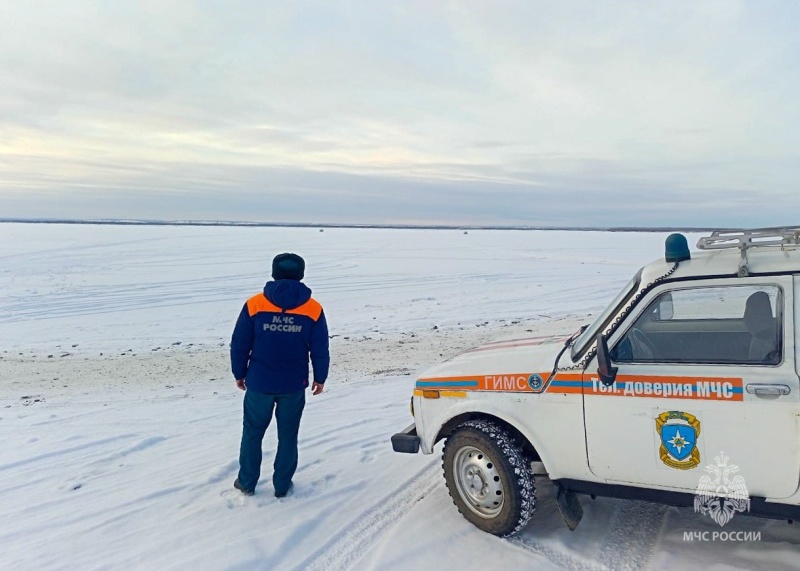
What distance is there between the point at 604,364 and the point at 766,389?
81cm

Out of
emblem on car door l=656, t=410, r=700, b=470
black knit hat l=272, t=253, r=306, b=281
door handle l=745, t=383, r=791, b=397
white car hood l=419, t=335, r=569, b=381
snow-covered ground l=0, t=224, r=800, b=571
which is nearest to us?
door handle l=745, t=383, r=791, b=397

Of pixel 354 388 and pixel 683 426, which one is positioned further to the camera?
pixel 354 388

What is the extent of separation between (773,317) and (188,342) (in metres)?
10.0

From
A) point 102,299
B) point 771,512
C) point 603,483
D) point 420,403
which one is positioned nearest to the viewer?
point 771,512

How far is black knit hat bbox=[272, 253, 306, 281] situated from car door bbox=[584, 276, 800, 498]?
2.25 metres

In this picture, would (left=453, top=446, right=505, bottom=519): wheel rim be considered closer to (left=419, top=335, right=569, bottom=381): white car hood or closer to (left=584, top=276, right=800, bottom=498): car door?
(left=419, top=335, right=569, bottom=381): white car hood

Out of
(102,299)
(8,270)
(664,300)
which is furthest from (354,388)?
(8,270)

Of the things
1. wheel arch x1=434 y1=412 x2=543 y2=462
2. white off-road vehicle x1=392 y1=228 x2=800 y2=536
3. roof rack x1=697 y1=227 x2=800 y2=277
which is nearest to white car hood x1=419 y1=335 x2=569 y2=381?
white off-road vehicle x1=392 y1=228 x2=800 y2=536

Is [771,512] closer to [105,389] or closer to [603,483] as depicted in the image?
[603,483]

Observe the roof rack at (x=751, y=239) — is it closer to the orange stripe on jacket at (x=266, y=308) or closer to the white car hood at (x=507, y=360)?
the white car hood at (x=507, y=360)

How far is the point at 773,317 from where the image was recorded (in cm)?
346

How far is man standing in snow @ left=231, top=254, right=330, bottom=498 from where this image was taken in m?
4.58

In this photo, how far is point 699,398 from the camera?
3.34 metres

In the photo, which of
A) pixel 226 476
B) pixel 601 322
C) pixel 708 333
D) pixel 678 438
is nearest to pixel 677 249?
pixel 601 322
